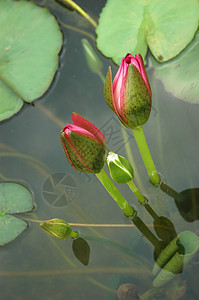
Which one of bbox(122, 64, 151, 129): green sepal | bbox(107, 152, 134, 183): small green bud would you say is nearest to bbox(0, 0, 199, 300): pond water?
bbox(107, 152, 134, 183): small green bud

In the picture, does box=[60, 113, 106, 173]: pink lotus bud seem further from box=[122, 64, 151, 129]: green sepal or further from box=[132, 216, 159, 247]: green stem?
box=[132, 216, 159, 247]: green stem

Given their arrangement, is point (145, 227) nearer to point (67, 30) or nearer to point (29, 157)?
point (29, 157)

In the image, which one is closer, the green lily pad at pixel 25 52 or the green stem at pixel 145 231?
the green stem at pixel 145 231

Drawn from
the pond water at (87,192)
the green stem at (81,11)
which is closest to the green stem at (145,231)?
the pond water at (87,192)

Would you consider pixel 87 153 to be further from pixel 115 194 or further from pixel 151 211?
pixel 151 211

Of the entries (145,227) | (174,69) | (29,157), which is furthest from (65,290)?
(174,69)

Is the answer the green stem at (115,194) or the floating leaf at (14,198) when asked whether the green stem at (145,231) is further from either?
the floating leaf at (14,198)
